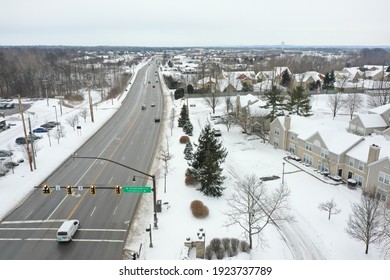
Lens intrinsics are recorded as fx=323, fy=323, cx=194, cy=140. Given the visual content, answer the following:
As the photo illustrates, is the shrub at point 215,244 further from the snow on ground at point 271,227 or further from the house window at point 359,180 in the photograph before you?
the house window at point 359,180

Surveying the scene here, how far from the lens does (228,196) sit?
1321 inches

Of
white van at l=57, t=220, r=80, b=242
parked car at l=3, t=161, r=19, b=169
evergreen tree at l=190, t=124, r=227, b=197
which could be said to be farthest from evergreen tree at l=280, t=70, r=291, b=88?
white van at l=57, t=220, r=80, b=242

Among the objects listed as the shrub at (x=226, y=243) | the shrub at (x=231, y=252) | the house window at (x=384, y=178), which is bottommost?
the shrub at (x=231, y=252)

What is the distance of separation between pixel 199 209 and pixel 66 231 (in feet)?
37.4

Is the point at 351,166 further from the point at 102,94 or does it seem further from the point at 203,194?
→ the point at 102,94

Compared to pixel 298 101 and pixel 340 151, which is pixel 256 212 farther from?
pixel 298 101

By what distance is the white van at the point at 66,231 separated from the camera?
987 inches

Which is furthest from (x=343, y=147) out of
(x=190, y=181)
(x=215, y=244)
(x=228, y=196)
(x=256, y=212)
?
(x=215, y=244)

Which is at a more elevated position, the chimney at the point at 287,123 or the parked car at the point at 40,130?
the chimney at the point at 287,123

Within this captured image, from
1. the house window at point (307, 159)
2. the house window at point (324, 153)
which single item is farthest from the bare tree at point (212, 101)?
the house window at point (324, 153)

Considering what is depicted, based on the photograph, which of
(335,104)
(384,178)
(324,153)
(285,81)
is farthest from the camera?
(285,81)

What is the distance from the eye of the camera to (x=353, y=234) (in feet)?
80.5

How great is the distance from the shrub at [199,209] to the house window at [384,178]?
1767 centimetres

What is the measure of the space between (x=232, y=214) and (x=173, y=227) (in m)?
5.55
